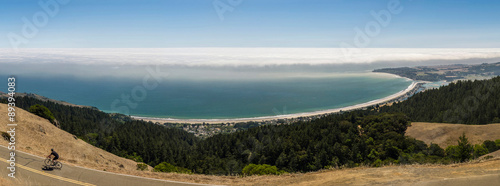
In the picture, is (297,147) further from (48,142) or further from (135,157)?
(48,142)

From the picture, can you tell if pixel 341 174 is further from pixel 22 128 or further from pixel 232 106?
pixel 232 106

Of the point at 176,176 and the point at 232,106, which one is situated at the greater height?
the point at 176,176

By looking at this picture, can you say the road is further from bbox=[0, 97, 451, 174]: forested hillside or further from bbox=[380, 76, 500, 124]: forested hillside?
bbox=[380, 76, 500, 124]: forested hillside

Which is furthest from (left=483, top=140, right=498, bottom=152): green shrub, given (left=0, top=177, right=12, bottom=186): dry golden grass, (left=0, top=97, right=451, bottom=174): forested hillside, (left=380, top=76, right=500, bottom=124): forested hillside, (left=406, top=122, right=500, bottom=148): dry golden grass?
(left=0, top=177, right=12, bottom=186): dry golden grass

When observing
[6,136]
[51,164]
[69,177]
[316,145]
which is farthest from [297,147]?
[6,136]

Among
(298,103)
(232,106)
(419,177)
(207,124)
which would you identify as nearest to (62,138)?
(419,177)
